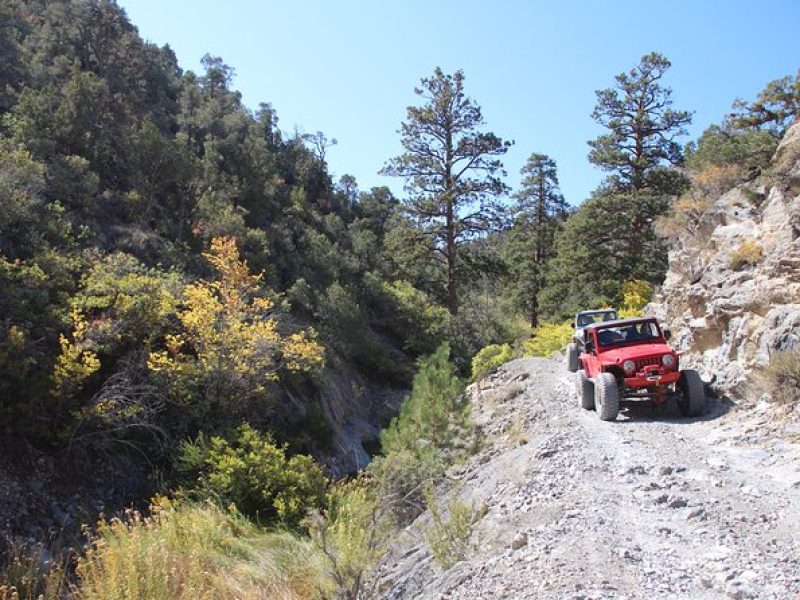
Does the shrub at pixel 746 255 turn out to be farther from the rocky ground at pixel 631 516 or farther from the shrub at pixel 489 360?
the shrub at pixel 489 360

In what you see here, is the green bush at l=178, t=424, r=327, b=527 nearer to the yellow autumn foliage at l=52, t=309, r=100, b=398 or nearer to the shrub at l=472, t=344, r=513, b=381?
the yellow autumn foliage at l=52, t=309, r=100, b=398

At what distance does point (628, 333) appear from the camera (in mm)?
11203

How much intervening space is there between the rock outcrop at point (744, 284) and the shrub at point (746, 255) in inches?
0.7

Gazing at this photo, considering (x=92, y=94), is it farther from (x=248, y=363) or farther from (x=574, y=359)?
(x=574, y=359)

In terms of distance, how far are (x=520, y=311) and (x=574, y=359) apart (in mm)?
20549

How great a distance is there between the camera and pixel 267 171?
1405 inches

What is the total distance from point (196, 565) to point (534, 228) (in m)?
30.3

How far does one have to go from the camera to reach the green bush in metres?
9.62

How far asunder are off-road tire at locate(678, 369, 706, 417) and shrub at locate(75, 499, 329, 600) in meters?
6.35

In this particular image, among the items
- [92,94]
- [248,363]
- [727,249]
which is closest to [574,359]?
[727,249]

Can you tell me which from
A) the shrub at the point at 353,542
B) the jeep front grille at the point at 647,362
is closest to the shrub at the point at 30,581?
the shrub at the point at 353,542

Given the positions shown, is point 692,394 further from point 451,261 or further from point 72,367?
point 451,261

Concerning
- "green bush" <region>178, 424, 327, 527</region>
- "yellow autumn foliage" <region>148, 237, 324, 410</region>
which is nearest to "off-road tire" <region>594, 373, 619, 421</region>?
"green bush" <region>178, 424, 327, 527</region>

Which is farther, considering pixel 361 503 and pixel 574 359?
pixel 574 359
